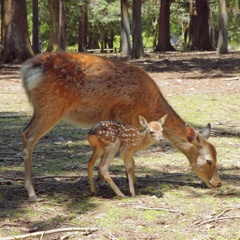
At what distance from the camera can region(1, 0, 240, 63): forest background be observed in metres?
23.2

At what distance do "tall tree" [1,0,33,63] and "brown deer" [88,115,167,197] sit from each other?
57.5 feet

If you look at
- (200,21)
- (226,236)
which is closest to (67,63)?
(226,236)

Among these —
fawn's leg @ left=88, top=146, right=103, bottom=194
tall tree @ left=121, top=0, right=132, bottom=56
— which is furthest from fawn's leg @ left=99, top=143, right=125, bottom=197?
tall tree @ left=121, top=0, right=132, bottom=56

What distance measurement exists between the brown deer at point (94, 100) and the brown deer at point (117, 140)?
538 mm

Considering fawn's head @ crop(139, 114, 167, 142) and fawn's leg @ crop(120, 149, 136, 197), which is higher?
fawn's head @ crop(139, 114, 167, 142)

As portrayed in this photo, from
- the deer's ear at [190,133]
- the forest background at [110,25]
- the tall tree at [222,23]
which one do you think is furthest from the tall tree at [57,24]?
the deer's ear at [190,133]

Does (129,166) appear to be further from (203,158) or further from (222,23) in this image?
(222,23)

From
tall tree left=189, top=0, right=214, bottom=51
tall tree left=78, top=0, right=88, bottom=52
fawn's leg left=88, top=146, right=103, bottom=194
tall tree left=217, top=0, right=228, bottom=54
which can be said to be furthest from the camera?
tall tree left=78, top=0, right=88, bottom=52

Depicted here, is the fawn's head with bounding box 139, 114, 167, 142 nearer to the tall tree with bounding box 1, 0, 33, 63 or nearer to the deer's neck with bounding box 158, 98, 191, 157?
the deer's neck with bounding box 158, 98, 191, 157

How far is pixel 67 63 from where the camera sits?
254 inches

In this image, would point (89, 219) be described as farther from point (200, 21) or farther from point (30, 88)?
point (200, 21)

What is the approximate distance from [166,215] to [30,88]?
208 cm

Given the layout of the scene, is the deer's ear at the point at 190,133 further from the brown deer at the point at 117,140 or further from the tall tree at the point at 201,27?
the tall tree at the point at 201,27

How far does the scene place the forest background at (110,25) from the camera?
23.2 metres
